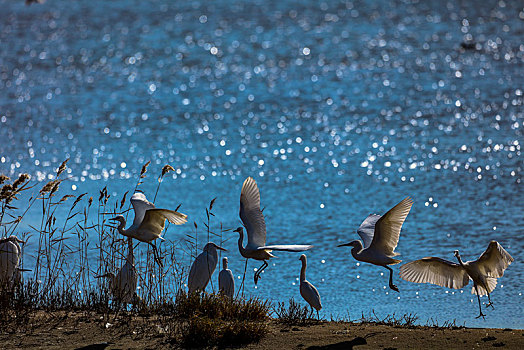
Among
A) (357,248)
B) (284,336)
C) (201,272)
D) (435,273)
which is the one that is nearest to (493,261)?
(435,273)

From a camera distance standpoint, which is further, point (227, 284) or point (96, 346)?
point (227, 284)

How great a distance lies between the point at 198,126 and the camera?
1642 centimetres

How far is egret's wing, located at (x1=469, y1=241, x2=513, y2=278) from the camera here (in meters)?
6.82

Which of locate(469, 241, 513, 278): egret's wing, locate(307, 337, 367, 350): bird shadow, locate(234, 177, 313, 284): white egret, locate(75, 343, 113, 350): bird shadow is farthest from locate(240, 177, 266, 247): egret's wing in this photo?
locate(469, 241, 513, 278): egret's wing

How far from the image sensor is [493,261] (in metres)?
6.99

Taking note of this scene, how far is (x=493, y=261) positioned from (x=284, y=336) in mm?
1913

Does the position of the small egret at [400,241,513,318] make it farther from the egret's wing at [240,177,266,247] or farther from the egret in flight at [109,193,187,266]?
the egret in flight at [109,193,187,266]

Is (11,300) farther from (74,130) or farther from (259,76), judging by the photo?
(259,76)

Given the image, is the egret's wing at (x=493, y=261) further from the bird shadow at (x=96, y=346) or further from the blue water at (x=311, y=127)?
the bird shadow at (x=96, y=346)

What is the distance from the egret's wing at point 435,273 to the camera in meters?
7.27

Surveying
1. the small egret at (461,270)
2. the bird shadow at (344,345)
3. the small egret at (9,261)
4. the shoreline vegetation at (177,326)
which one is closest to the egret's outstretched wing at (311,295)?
the shoreline vegetation at (177,326)

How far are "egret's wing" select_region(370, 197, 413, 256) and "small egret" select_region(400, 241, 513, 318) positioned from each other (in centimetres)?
24

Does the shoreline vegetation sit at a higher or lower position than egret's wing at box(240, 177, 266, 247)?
lower

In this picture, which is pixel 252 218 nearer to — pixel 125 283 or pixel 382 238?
pixel 382 238
